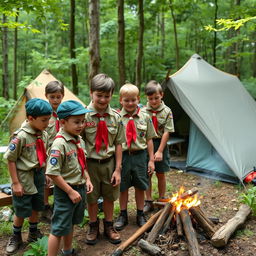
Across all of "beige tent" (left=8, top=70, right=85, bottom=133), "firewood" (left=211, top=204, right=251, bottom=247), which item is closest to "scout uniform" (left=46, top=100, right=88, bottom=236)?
"firewood" (left=211, top=204, right=251, bottom=247)

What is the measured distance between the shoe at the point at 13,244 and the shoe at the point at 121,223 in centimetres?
110

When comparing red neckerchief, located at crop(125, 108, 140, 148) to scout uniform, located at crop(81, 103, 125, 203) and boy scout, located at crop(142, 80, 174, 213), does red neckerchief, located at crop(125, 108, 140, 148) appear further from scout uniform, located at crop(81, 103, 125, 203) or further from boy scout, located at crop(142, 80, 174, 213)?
boy scout, located at crop(142, 80, 174, 213)

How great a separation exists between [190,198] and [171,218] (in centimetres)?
38

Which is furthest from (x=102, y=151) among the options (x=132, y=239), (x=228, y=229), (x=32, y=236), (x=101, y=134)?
(x=228, y=229)

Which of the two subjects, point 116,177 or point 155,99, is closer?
point 116,177

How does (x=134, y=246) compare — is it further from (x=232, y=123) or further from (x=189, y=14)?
(x=189, y=14)

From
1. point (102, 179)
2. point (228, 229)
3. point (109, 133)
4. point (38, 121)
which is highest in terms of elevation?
point (38, 121)

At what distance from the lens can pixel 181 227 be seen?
9.94 feet

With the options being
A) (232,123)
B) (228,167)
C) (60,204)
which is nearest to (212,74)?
(232,123)

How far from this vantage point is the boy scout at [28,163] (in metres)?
2.64

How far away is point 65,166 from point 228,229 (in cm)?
194

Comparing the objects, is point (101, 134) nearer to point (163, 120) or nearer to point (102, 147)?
point (102, 147)

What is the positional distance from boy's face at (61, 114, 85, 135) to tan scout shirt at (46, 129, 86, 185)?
5 cm

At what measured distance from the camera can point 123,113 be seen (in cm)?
337
